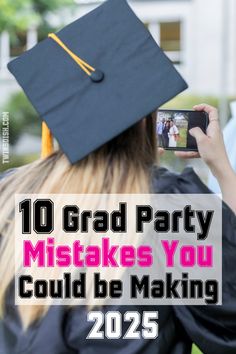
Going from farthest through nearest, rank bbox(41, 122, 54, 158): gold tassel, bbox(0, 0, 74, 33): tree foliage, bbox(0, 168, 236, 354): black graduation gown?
bbox(0, 0, 74, 33): tree foliage < bbox(41, 122, 54, 158): gold tassel < bbox(0, 168, 236, 354): black graduation gown

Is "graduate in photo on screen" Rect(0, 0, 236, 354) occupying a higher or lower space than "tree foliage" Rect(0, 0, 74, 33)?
lower

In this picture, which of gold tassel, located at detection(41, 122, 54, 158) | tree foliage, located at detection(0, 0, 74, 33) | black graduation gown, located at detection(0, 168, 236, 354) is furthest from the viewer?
tree foliage, located at detection(0, 0, 74, 33)

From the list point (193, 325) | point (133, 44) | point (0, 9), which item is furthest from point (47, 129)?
point (0, 9)

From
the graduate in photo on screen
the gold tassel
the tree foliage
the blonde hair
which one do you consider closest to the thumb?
the graduate in photo on screen

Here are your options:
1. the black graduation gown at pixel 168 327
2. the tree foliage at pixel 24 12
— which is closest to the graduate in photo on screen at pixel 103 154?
the black graduation gown at pixel 168 327

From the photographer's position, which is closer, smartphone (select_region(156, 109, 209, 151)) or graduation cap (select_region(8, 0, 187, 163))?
graduation cap (select_region(8, 0, 187, 163))

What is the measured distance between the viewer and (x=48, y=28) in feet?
29.5

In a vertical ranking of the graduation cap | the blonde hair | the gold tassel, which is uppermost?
the graduation cap

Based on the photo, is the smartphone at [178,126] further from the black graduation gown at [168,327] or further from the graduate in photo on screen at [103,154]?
the black graduation gown at [168,327]

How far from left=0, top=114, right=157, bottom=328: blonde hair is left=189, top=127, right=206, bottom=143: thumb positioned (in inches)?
4.3

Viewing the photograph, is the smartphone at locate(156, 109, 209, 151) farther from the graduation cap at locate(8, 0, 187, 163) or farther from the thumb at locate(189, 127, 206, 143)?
the graduation cap at locate(8, 0, 187, 163)

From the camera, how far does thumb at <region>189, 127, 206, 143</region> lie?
139 cm

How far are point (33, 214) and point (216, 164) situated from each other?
1.26ft

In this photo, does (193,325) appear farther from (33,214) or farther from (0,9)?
(0,9)
